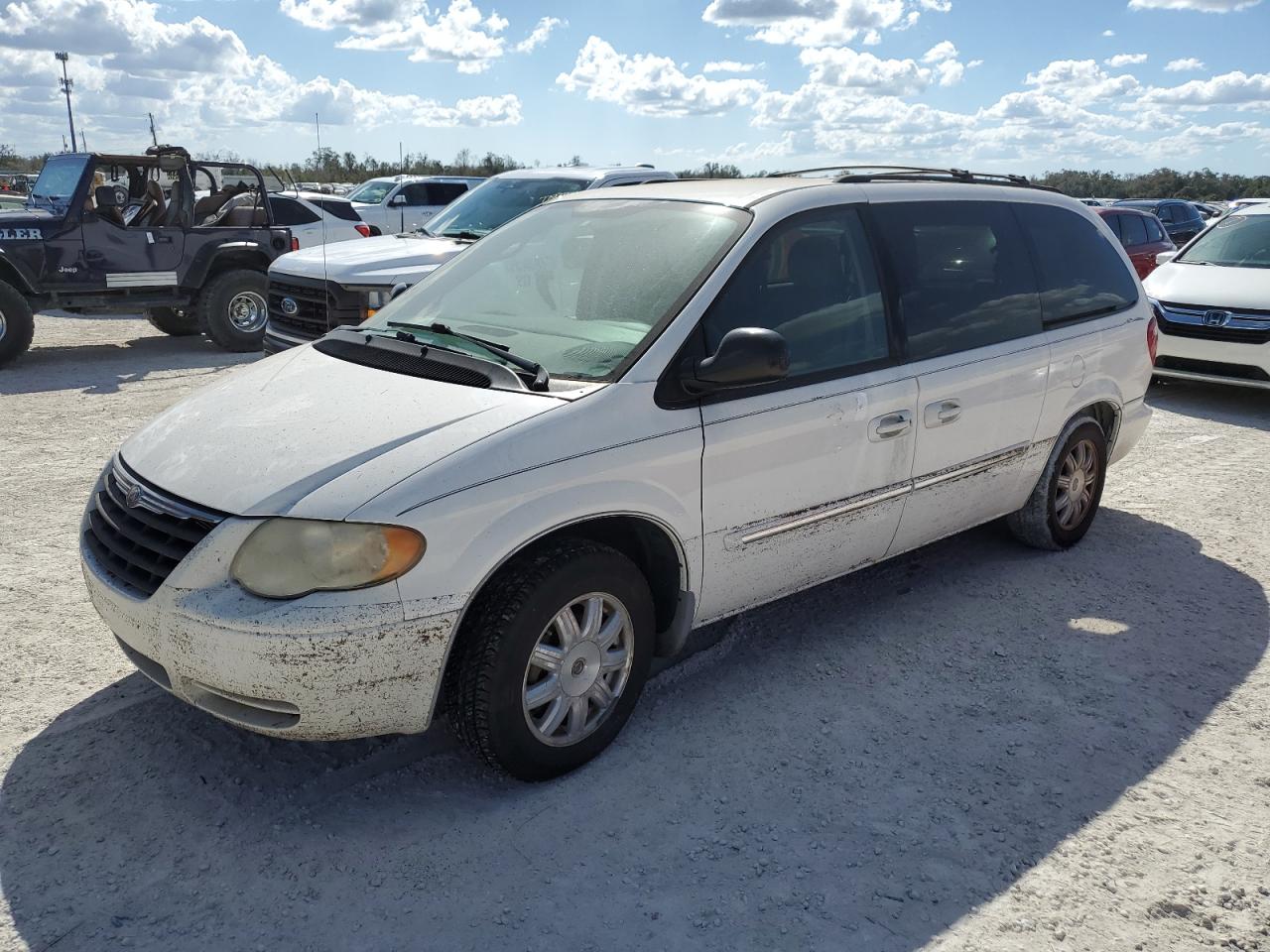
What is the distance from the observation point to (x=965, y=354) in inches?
172

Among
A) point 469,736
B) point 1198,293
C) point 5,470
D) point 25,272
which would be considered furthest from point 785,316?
point 25,272

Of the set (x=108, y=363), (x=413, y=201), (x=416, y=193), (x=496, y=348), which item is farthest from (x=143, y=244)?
(x=416, y=193)

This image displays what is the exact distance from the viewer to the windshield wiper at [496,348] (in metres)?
3.33

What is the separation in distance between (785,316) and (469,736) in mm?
1798

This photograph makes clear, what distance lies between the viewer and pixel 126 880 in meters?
2.81

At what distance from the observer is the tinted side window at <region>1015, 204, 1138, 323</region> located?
495 centimetres

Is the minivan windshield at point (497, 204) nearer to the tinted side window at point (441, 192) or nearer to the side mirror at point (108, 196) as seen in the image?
the side mirror at point (108, 196)

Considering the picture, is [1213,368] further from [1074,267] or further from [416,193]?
[416,193]

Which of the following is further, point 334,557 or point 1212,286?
point 1212,286

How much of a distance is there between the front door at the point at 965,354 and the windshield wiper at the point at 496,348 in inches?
61.9

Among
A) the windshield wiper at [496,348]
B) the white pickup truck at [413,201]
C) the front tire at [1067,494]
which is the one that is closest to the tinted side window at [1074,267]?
the front tire at [1067,494]

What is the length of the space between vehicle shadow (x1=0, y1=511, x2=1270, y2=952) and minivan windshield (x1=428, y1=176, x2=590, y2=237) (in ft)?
19.1

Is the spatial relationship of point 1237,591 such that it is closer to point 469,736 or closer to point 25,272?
point 469,736

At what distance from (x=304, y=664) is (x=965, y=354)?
2902mm
